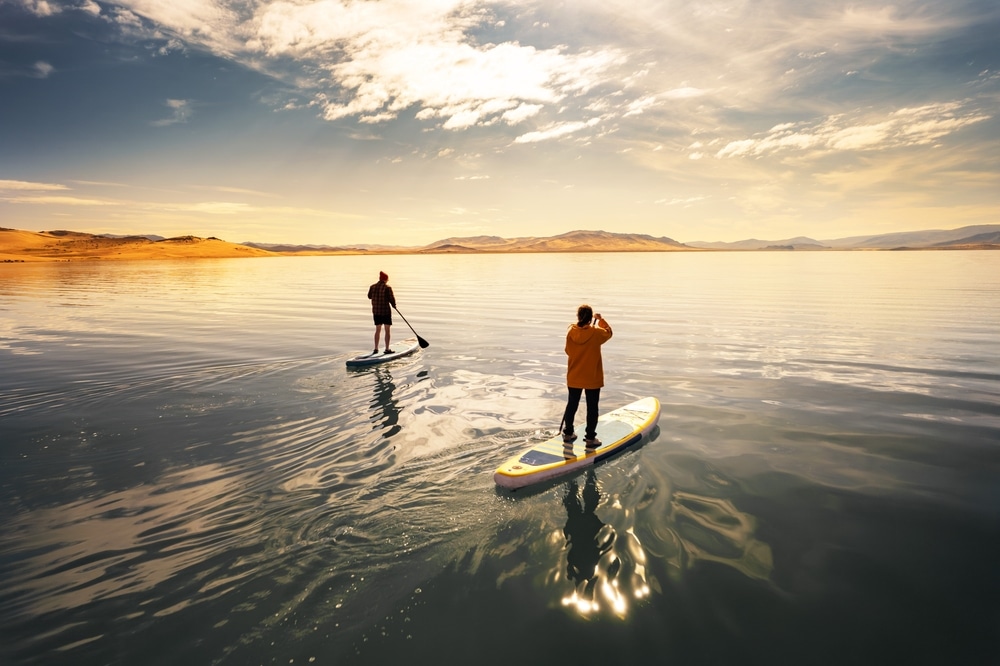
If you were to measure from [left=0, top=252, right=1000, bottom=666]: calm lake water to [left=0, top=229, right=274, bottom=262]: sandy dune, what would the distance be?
17379 cm

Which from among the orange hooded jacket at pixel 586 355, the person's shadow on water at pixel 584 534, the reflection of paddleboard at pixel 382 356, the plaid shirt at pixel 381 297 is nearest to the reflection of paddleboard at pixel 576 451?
the person's shadow on water at pixel 584 534

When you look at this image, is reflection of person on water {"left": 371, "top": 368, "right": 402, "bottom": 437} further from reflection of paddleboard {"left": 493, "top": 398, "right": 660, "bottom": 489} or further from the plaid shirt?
reflection of paddleboard {"left": 493, "top": 398, "right": 660, "bottom": 489}

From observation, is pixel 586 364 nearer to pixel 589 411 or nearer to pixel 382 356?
pixel 589 411

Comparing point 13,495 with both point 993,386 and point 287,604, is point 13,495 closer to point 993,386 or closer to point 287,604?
point 287,604

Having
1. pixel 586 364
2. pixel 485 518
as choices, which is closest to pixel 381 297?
pixel 586 364

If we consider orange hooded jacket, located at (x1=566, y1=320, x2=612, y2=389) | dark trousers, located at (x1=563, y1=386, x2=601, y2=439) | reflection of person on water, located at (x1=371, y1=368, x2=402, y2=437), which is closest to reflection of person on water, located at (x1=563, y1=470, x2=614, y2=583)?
dark trousers, located at (x1=563, y1=386, x2=601, y2=439)

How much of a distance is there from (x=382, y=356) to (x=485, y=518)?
34.1 feet

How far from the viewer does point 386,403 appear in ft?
38.3

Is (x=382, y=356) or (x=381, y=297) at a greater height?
(x=381, y=297)

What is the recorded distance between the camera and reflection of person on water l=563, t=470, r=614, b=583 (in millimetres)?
5527

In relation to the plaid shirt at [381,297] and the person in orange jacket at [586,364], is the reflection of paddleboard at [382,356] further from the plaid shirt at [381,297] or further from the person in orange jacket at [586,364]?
the person in orange jacket at [586,364]

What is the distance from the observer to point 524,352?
17500mm

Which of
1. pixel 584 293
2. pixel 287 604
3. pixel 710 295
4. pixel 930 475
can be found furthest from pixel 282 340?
pixel 710 295

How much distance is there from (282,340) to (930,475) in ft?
68.6
